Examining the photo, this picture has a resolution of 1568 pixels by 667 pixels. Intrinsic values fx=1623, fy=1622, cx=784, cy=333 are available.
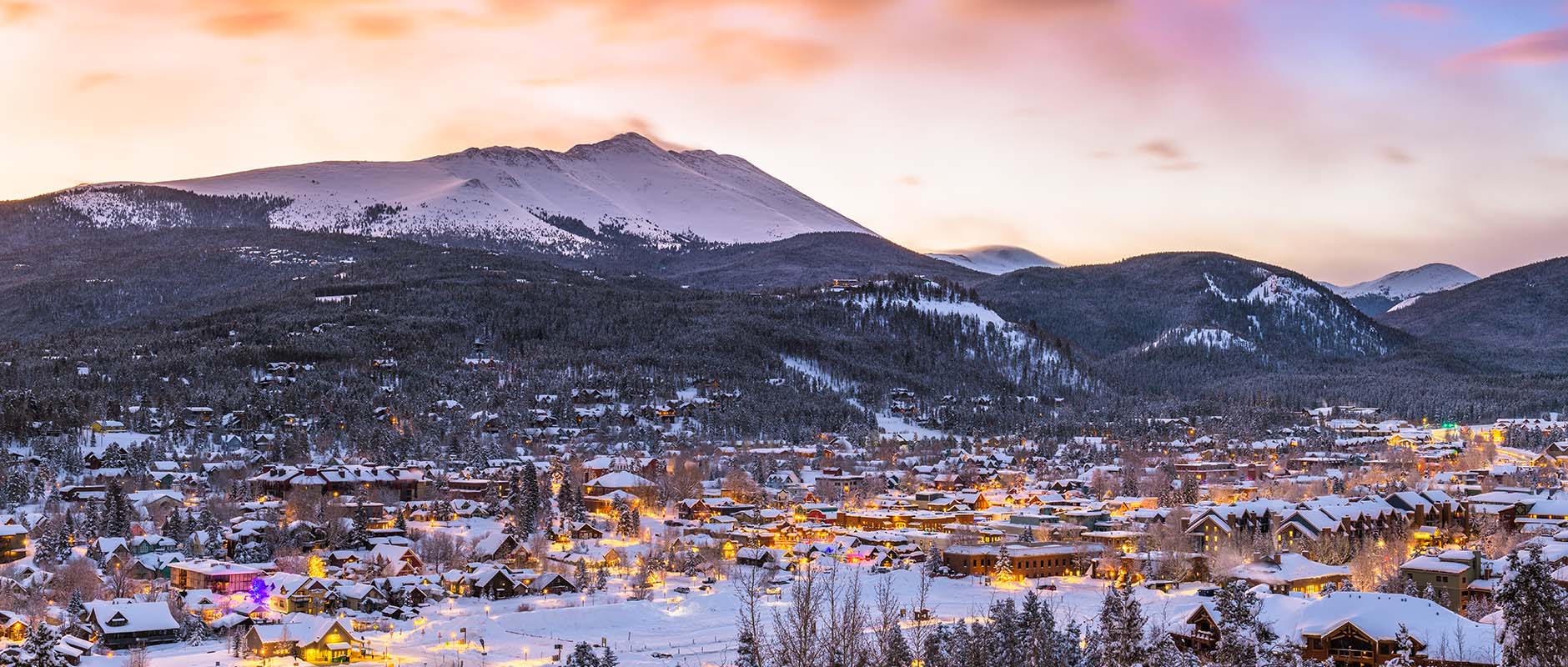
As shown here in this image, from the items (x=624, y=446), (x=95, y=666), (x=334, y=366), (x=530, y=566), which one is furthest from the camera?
(x=334, y=366)

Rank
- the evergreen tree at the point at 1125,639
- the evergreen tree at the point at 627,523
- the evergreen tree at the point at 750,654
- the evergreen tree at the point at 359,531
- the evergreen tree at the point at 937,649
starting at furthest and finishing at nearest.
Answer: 1. the evergreen tree at the point at 627,523
2. the evergreen tree at the point at 359,531
3. the evergreen tree at the point at 937,649
4. the evergreen tree at the point at 1125,639
5. the evergreen tree at the point at 750,654

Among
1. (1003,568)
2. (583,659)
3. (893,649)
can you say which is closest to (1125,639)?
(893,649)

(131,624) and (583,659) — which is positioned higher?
(583,659)

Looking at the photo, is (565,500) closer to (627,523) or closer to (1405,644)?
(627,523)

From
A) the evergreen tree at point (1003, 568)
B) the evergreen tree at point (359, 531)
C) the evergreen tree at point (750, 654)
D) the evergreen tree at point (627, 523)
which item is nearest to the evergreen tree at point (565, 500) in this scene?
the evergreen tree at point (627, 523)

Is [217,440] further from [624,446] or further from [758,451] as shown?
[758,451]

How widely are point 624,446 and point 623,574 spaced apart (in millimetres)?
58991

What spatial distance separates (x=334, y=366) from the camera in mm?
154125

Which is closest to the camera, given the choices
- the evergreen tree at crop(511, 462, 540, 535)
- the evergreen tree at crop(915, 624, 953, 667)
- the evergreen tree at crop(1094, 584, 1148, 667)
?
the evergreen tree at crop(1094, 584, 1148, 667)

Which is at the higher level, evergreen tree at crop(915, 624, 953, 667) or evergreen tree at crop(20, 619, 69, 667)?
evergreen tree at crop(915, 624, 953, 667)

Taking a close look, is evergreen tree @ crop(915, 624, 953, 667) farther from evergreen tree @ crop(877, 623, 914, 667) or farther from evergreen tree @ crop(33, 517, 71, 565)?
evergreen tree @ crop(33, 517, 71, 565)

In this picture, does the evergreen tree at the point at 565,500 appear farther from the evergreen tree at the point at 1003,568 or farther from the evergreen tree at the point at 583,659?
the evergreen tree at the point at 583,659

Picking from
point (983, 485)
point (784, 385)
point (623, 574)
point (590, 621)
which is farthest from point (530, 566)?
point (784, 385)

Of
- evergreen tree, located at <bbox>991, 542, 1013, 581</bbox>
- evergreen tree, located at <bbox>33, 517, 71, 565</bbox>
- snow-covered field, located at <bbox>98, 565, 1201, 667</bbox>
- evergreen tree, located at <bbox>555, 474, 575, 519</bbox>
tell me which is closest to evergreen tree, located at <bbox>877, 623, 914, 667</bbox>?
snow-covered field, located at <bbox>98, 565, 1201, 667</bbox>
